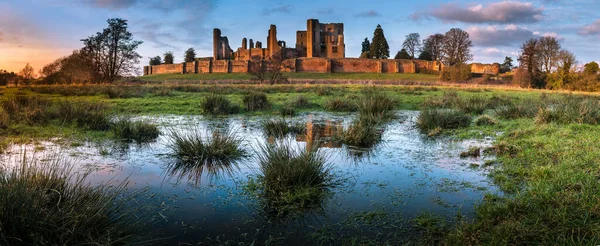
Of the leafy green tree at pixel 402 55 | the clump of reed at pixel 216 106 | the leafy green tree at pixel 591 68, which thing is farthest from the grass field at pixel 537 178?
the leafy green tree at pixel 402 55

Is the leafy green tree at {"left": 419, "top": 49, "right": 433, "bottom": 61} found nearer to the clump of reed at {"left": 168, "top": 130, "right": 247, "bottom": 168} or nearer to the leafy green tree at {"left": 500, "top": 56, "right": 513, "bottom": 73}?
the leafy green tree at {"left": 500, "top": 56, "right": 513, "bottom": 73}

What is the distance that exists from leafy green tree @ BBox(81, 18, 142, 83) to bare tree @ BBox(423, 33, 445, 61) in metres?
60.7

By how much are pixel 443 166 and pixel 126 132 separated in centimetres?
630

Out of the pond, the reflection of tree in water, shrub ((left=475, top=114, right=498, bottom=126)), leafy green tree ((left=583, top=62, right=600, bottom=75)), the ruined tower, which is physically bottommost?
the pond

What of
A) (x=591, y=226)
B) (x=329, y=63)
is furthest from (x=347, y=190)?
(x=329, y=63)

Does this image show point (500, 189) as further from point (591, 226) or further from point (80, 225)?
point (80, 225)

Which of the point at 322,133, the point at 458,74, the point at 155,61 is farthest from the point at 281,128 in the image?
the point at 155,61

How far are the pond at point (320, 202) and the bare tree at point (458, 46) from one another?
72.1 m

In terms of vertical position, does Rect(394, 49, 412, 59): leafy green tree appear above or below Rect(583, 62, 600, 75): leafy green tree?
above

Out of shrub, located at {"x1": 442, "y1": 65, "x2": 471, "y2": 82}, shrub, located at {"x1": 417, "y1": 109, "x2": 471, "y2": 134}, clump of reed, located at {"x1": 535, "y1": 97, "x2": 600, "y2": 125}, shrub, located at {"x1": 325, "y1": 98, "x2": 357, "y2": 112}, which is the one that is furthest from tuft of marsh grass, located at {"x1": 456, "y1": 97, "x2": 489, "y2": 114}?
shrub, located at {"x1": 442, "y1": 65, "x2": 471, "y2": 82}

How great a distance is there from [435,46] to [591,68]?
132ft

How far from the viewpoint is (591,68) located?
4434 centimetres

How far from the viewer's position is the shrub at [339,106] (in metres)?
15.5

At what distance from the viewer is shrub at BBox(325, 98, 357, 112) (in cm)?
1549
